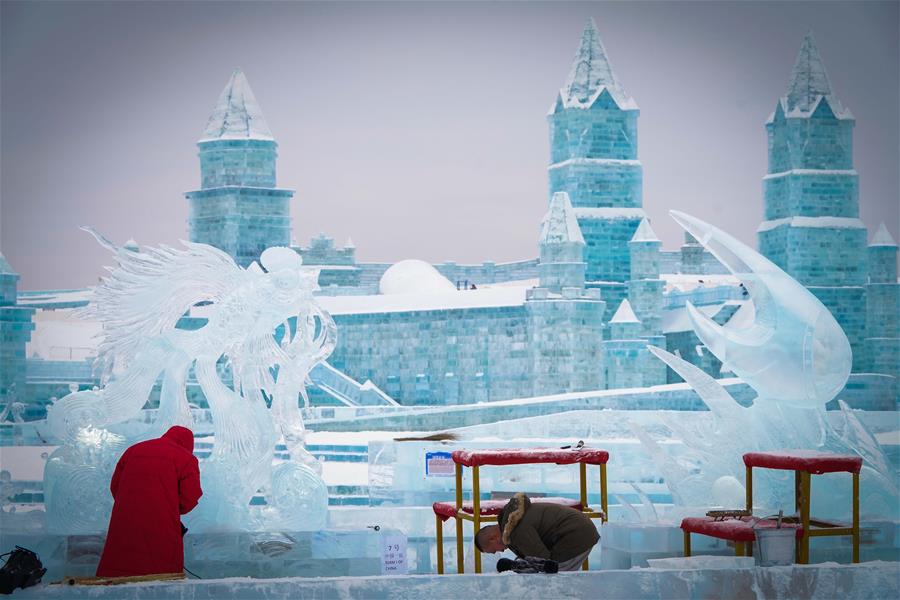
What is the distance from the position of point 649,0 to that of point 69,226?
8.86 metres

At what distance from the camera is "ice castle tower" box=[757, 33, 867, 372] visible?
30.5 metres

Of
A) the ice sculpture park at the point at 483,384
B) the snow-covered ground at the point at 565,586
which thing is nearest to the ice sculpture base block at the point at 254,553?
the ice sculpture park at the point at 483,384

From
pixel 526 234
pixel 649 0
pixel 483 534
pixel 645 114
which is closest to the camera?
pixel 483 534

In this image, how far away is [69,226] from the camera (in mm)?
17938

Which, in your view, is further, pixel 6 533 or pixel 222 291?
pixel 222 291

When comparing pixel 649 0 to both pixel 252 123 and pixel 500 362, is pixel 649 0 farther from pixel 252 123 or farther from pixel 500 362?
pixel 252 123

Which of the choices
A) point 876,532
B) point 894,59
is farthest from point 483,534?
point 894,59

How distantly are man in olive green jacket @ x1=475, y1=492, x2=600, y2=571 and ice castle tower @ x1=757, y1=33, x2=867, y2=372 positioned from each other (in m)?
25.7

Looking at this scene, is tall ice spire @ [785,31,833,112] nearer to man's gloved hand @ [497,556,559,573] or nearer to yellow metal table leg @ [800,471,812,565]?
yellow metal table leg @ [800,471,812,565]

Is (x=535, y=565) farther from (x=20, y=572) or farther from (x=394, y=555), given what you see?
(x=20, y=572)

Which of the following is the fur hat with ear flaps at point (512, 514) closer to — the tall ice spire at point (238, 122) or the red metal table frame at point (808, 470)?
the red metal table frame at point (808, 470)

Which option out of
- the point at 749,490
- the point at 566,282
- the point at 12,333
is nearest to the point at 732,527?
the point at 749,490

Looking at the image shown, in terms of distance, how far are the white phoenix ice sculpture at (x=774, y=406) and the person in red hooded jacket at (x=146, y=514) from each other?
3898 mm

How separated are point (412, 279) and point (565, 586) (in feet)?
81.2
